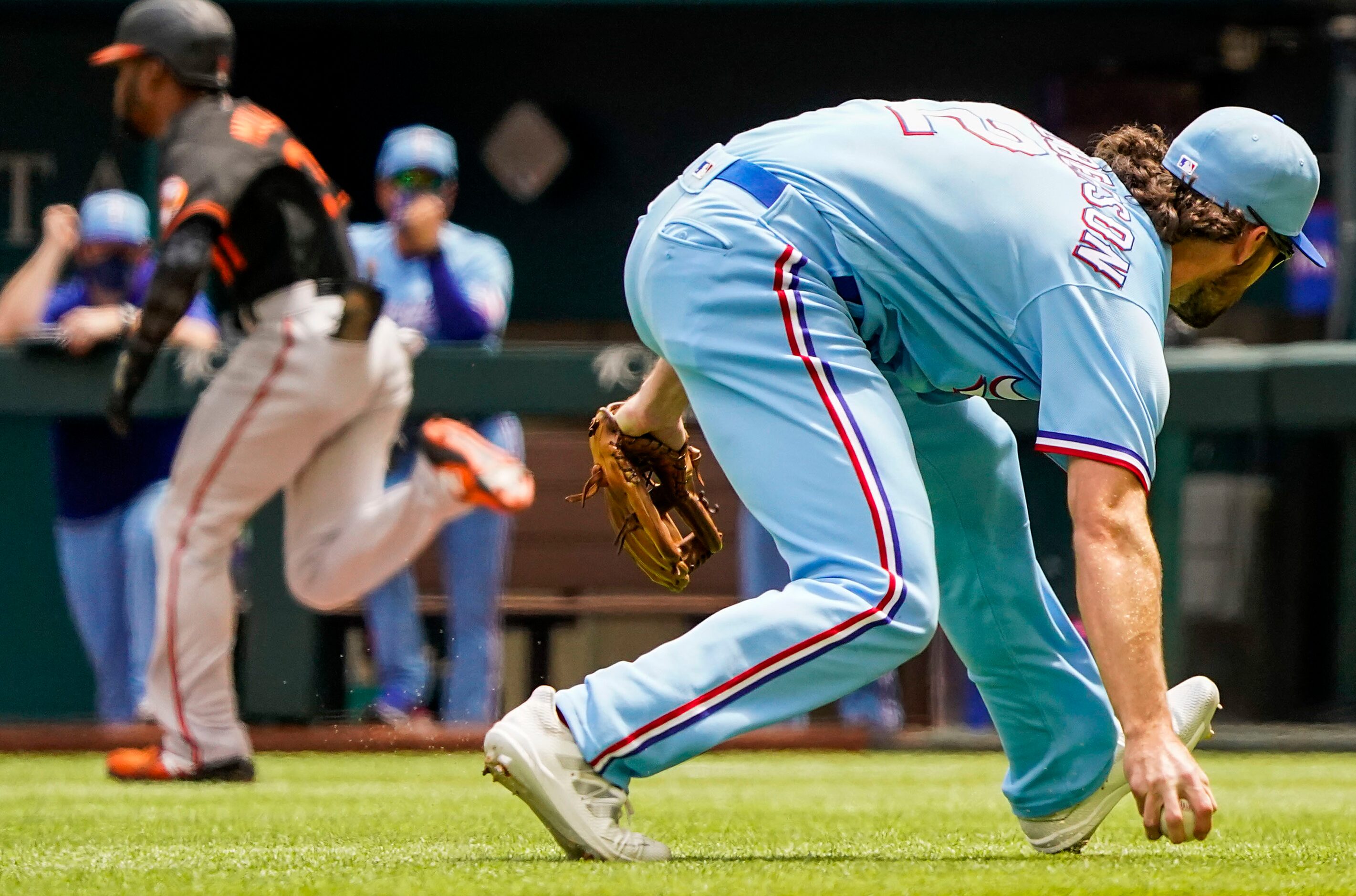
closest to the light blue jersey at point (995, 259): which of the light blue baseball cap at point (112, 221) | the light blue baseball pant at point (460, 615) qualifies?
the light blue baseball pant at point (460, 615)

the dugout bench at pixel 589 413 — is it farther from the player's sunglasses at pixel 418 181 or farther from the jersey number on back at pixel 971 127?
the jersey number on back at pixel 971 127

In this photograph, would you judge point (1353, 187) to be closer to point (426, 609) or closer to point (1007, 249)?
point (426, 609)

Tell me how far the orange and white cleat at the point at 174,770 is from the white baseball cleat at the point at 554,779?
2539mm

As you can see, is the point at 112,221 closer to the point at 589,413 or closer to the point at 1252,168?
the point at 589,413

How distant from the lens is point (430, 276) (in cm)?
710

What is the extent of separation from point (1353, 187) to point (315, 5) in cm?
435

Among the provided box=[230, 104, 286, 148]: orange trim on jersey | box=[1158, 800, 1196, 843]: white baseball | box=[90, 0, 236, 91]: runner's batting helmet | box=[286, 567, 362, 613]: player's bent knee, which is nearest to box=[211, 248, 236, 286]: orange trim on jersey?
box=[230, 104, 286, 148]: orange trim on jersey

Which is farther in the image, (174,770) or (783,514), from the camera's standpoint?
(174,770)

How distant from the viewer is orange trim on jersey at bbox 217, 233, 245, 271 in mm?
A: 5383

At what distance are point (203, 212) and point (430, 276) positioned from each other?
1958 mm

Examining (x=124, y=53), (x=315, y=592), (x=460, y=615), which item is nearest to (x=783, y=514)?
(x=315, y=592)

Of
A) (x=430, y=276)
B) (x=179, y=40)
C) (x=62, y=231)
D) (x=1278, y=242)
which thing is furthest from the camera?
(x=62, y=231)

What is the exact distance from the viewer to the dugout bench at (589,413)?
6383mm

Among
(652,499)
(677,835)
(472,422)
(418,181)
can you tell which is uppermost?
(418,181)
